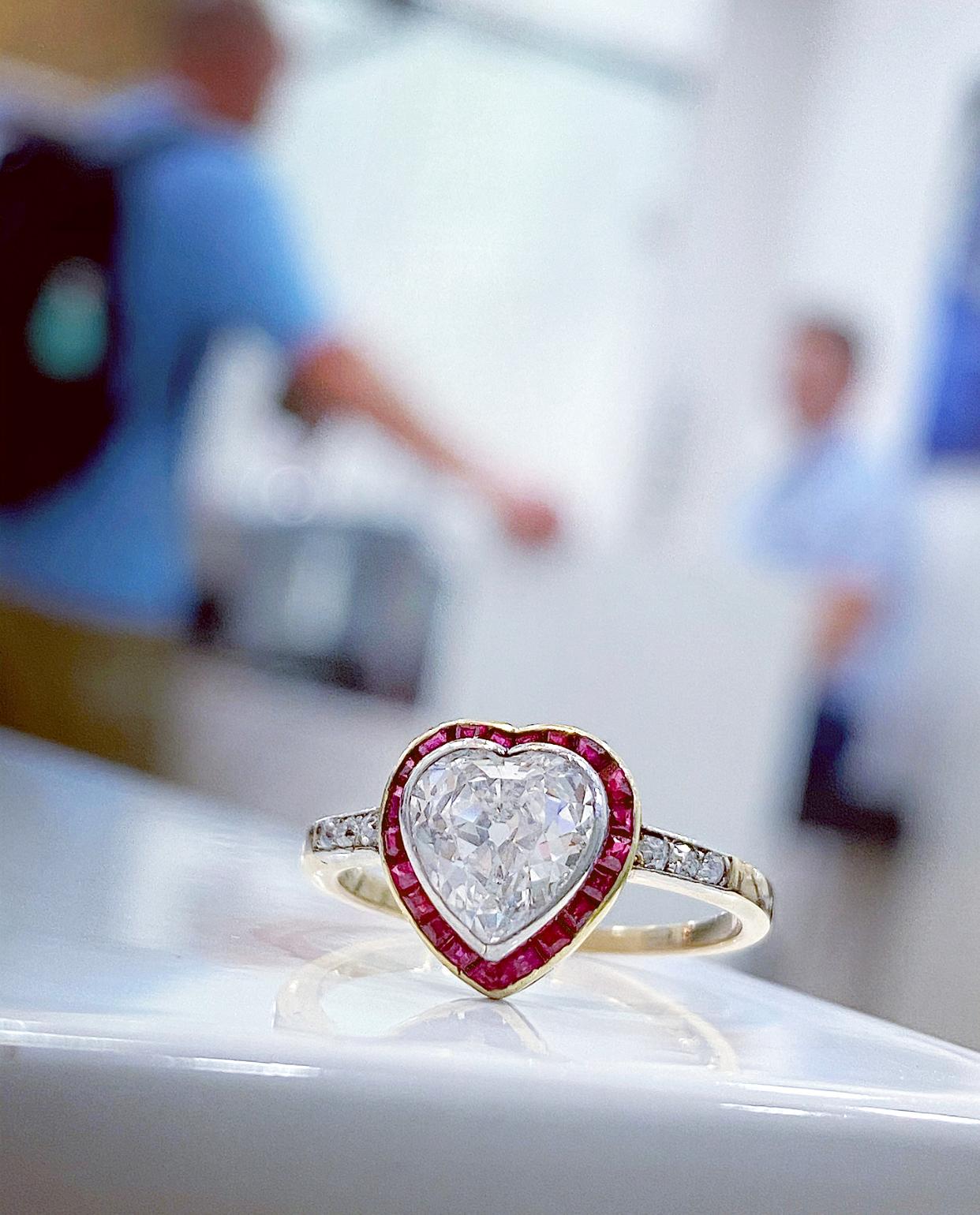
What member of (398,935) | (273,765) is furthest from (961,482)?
(398,935)

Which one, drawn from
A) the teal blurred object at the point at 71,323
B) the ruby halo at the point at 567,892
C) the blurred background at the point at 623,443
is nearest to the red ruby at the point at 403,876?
the ruby halo at the point at 567,892

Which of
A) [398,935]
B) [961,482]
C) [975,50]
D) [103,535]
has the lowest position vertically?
[398,935]

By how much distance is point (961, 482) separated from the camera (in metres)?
1.67

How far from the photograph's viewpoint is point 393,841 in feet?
1.05

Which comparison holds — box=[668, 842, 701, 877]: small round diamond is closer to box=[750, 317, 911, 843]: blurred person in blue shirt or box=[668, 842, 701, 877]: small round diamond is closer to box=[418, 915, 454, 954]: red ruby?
box=[418, 915, 454, 954]: red ruby

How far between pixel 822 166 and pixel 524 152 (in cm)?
51

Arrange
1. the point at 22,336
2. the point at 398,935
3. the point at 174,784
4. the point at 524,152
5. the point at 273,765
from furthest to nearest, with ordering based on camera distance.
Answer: the point at 524,152 < the point at 273,765 < the point at 174,784 < the point at 22,336 < the point at 398,935

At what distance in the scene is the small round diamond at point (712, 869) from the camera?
12.8 inches

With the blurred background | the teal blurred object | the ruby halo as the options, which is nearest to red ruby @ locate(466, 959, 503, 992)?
the ruby halo

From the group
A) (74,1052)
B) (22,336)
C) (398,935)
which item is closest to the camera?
(74,1052)

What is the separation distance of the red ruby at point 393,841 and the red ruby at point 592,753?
0.17ft

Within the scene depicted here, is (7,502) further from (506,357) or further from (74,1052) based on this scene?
(74,1052)

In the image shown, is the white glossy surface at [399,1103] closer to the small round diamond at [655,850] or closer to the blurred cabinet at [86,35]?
the small round diamond at [655,850]

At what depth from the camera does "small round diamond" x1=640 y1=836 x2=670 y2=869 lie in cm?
32
